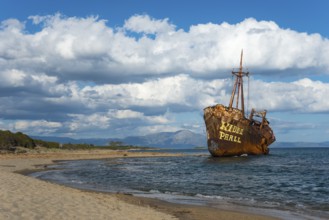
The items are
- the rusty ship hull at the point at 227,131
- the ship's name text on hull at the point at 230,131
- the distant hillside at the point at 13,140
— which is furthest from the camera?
the distant hillside at the point at 13,140

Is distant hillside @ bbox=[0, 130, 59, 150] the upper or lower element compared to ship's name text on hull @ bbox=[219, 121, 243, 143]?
lower

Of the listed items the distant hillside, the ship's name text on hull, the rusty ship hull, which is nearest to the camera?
the ship's name text on hull

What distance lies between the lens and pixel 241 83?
80625 millimetres

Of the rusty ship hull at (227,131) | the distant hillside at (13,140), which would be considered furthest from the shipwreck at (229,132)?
the distant hillside at (13,140)

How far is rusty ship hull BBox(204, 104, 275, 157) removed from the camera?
6234 centimetres

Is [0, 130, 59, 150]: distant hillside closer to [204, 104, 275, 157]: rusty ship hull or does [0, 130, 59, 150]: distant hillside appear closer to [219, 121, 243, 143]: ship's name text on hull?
[204, 104, 275, 157]: rusty ship hull

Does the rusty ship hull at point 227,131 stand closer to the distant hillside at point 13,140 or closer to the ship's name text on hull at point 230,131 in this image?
the ship's name text on hull at point 230,131

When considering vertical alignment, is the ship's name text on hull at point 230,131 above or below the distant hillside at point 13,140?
above

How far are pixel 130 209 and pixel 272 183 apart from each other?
1798cm

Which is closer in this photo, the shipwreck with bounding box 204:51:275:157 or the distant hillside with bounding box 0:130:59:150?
the shipwreck with bounding box 204:51:275:157

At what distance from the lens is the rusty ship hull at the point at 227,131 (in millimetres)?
62344

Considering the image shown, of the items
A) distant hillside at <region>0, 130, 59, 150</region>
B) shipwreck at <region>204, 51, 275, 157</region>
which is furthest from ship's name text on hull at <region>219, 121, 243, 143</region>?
distant hillside at <region>0, 130, 59, 150</region>

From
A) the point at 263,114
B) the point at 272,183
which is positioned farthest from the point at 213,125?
the point at 272,183

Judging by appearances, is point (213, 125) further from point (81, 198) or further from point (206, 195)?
point (81, 198)
